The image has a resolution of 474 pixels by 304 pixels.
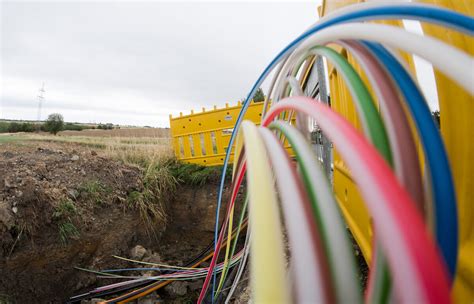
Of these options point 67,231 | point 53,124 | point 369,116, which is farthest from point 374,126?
point 53,124

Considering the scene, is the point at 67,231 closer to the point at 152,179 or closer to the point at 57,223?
the point at 57,223

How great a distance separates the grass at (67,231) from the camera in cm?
216

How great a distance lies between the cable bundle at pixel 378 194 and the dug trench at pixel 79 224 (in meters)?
2.07

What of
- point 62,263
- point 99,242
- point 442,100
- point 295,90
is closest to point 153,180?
point 99,242

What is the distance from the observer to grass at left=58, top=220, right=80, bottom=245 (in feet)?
7.07

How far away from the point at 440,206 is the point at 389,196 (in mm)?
149

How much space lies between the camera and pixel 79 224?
2283 millimetres

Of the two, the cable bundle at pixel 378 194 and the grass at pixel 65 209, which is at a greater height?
the cable bundle at pixel 378 194

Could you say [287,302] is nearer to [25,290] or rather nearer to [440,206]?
[440,206]

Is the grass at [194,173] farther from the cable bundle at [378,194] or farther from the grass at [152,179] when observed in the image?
the cable bundle at [378,194]

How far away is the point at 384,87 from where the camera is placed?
1.29 ft

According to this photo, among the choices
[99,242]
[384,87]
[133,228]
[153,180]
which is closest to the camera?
[384,87]


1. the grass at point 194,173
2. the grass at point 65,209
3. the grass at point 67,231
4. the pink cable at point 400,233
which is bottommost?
the grass at point 67,231

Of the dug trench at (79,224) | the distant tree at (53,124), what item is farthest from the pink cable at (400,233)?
the distant tree at (53,124)
